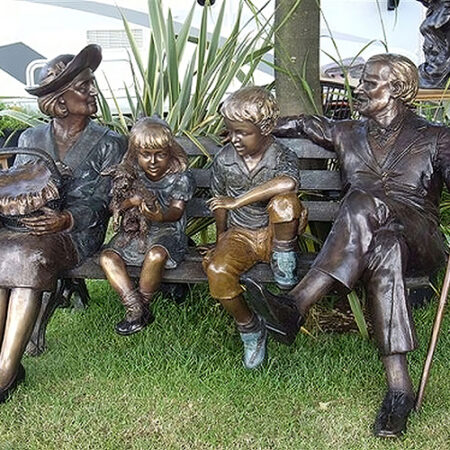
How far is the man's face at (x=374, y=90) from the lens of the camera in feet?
10.8

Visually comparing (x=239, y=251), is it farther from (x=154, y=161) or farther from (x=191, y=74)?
(x=191, y=74)

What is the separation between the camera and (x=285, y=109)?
4.13 metres

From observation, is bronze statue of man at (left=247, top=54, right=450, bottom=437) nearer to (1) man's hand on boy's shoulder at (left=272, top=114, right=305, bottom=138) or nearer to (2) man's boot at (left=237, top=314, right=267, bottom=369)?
(1) man's hand on boy's shoulder at (left=272, top=114, right=305, bottom=138)

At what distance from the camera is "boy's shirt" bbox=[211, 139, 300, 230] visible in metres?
3.34

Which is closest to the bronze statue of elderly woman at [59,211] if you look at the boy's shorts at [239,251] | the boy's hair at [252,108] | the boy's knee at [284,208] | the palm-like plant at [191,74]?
the palm-like plant at [191,74]

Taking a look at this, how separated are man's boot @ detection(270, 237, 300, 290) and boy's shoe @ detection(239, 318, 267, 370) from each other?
0.87 ft

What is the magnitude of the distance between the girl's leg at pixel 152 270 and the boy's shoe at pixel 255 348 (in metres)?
0.45

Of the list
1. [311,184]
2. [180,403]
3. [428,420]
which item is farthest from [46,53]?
[428,420]

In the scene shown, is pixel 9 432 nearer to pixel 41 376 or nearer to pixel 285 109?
pixel 41 376

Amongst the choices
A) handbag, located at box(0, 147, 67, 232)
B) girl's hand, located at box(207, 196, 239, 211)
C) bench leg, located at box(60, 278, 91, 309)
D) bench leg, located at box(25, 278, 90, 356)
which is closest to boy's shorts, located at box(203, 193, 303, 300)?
girl's hand, located at box(207, 196, 239, 211)

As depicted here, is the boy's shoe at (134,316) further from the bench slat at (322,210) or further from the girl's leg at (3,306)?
the bench slat at (322,210)

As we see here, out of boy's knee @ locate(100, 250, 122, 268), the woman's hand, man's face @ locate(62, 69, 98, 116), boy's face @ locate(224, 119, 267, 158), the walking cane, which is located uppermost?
man's face @ locate(62, 69, 98, 116)

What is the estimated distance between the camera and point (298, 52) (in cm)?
407

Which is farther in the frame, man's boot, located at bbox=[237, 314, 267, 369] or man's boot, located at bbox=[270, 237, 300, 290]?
man's boot, located at bbox=[237, 314, 267, 369]
